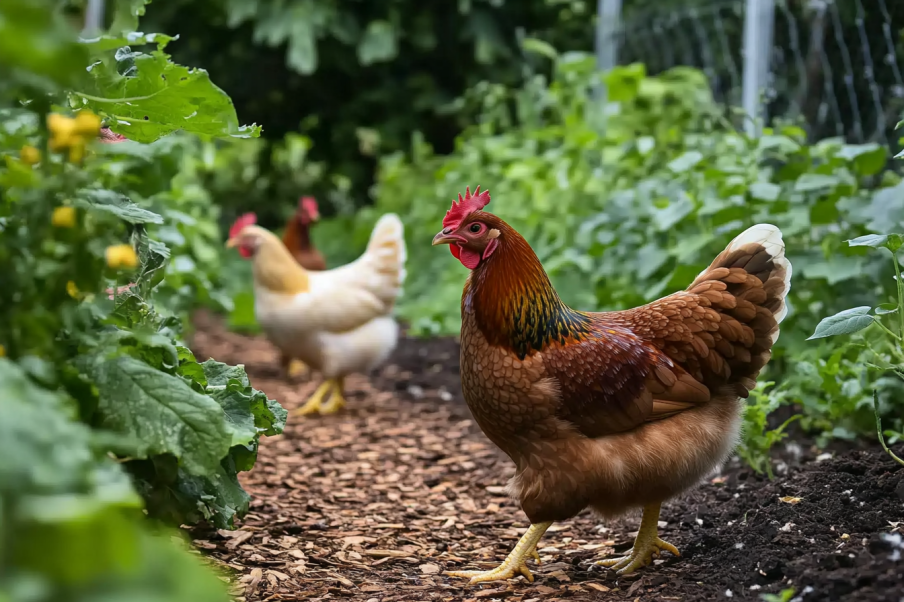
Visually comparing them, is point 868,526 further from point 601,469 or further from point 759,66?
point 759,66

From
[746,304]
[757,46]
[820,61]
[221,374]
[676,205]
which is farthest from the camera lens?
[757,46]

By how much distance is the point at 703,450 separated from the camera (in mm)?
2760

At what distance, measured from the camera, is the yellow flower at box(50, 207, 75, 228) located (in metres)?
1.63

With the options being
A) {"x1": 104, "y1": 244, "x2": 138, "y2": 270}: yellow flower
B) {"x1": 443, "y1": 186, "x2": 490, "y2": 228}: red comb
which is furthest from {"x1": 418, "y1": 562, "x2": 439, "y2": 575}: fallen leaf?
{"x1": 104, "y1": 244, "x2": 138, "y2": 270}: yellow flower

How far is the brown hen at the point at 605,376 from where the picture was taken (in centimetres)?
268

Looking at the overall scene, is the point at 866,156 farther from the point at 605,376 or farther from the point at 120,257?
the point at 120,257

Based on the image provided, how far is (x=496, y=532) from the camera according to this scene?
336cm

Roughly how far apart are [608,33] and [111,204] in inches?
311

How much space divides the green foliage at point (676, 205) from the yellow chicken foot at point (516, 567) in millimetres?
1028

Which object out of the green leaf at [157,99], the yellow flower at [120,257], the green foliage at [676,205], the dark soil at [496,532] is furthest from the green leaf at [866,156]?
the yellow flower at [120,257]

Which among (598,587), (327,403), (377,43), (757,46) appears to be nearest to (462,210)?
(598,587)

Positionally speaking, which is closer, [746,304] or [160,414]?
[160,414]

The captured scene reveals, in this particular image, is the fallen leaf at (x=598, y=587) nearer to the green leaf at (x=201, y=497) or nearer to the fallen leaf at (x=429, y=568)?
the fallen leaf at (x=429, y=568)

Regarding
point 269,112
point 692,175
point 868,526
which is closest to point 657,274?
point 692,175
